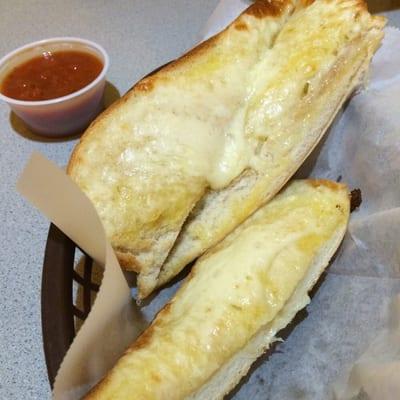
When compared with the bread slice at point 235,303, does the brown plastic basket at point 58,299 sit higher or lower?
higher

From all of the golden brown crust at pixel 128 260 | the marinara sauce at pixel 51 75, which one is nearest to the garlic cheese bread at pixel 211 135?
the golden brown crust at pixel 128 260

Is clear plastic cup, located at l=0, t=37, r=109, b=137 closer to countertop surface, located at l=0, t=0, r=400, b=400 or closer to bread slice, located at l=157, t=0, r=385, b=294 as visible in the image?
countertop surface, located at l=0, t=0, r=400, b=400

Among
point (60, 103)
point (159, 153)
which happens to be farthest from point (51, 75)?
point (159, 153)

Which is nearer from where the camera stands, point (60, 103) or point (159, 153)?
point (159, 153)

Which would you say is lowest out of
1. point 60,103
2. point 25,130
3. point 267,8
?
point 25,130

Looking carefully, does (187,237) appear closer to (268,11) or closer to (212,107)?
(212,107)

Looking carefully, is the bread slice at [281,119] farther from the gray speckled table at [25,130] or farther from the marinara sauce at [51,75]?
the marinara sauce at [51,75]

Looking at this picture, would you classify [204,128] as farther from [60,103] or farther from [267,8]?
[60,103]
